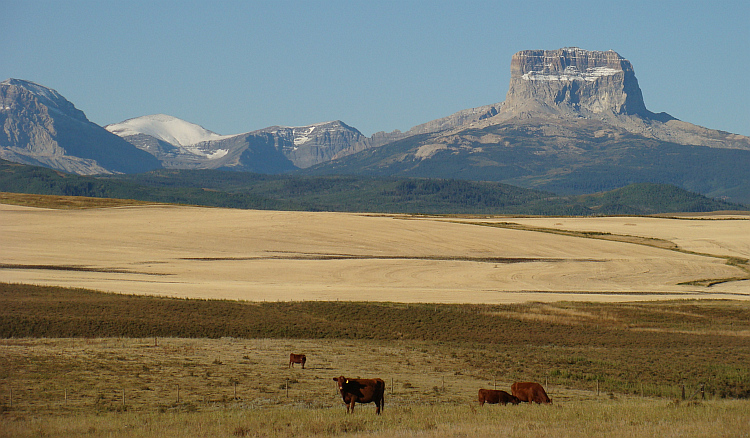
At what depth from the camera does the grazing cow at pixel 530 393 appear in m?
28.9

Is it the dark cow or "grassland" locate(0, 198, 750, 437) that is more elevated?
the dark cow

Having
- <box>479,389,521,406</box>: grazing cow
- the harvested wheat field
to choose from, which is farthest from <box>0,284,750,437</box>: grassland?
the harvested wheat field

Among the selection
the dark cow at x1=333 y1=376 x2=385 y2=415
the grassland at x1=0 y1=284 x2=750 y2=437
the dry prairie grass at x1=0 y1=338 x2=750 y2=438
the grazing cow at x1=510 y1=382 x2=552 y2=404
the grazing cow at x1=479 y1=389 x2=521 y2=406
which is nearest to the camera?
the dry prairie grass at x1=0 y1=338 x2=750 y2=438

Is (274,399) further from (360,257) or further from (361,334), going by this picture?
(360,257)

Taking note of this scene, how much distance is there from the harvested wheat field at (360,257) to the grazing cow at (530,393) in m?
34.0

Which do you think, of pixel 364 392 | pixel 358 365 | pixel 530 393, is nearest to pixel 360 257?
pixel 358 365

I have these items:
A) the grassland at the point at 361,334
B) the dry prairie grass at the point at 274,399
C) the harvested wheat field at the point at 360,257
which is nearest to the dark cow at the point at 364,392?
the dry prairie grass at the point at 274,399

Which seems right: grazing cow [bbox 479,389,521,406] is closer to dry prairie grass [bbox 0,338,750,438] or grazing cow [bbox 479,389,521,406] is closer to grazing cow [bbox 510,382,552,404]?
dry prairie grass [bbox 0,338,750,438]

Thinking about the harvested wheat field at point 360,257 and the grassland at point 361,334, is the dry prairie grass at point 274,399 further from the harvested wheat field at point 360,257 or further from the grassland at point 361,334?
the harvested wheat field at point 360,257

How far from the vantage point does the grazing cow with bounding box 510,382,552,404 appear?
94.9ft

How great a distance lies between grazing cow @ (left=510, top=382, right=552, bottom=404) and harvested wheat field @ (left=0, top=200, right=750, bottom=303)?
111 feet

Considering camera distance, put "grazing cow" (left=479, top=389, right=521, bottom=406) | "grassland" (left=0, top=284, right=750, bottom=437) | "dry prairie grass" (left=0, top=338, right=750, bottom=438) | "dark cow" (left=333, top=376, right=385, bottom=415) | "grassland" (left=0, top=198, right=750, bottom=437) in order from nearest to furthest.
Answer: "dry prairie grass" (left=0, top=338, right=750, bottom=438) → "grassland" (left=0, top=284, right=750, bottom=437) → "grassland" (left=0, top=198, right=750, bottom=437) → "dark cow" (left=333, top=376, right=385, bottom=415) → "grazing cow" (left=479, top=389, right=521, bottom=406)

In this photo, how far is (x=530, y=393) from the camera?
29.0m

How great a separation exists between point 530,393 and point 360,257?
68.7 meters
